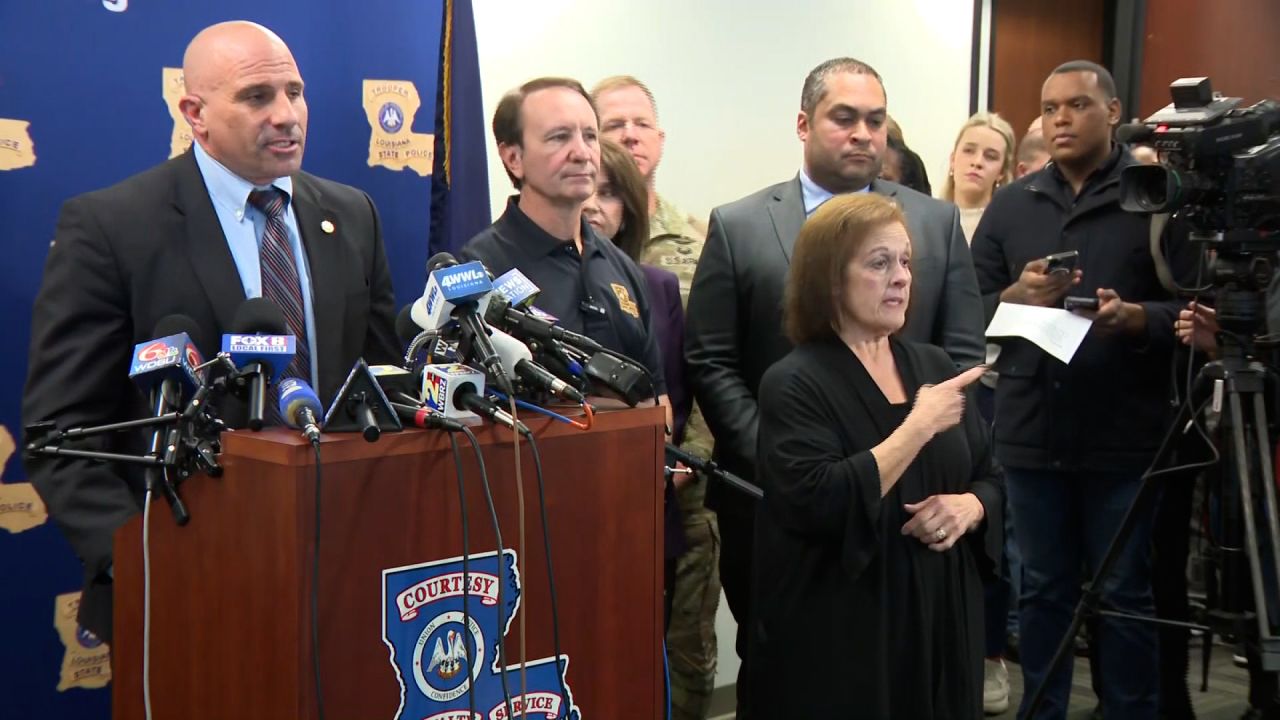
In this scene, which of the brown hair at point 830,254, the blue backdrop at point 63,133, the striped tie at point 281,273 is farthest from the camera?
the blue backdrop at point 63,133

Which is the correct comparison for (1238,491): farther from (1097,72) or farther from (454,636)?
(454,636)

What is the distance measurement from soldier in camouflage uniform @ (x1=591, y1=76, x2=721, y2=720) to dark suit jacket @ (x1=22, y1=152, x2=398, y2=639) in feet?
3.73

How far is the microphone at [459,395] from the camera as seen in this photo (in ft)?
4.97

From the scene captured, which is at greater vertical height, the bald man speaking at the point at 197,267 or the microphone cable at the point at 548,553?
the bald man speaking at the point at 197,267

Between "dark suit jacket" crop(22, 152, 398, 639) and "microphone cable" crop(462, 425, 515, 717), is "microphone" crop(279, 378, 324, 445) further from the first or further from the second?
"dark suit jacket" crop(22, 152, 398, 639)

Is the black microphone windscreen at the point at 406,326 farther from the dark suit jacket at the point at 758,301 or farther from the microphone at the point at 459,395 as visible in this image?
the dark suit jacket at the point at 758,301

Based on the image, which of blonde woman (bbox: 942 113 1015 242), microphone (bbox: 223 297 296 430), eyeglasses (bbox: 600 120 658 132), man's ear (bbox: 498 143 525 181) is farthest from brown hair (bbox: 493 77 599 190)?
blonde woman (bbox: 942 113 1015 242)

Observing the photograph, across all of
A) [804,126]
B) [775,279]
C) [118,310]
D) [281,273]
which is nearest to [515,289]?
[281,273]

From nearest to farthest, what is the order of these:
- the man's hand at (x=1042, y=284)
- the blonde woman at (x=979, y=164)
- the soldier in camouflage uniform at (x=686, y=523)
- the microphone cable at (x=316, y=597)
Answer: the microphone cable at (x=316, y=597), the man's hand at (x=1042, y=284), the soldier in camouflage uniform at (x=686, y=523), the blonde woman at (x=979, y=164)

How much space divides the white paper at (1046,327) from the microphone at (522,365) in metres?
1.81

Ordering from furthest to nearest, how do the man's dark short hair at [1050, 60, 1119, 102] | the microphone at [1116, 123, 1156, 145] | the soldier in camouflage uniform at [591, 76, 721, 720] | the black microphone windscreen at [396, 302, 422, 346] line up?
the man's dark short hair at [1050, 60, 1119, 102]
the soldier in camouflage uniform at [591, 76, 721, 720]
the microphone at [1116, 123, 1156, 145]
the black microphone windscreen at [396, 302, 422, 346]

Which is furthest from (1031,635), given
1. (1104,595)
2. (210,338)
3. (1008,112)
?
(1008,112)

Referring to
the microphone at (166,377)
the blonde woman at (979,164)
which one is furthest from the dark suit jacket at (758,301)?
the blonde woman at (979,164)

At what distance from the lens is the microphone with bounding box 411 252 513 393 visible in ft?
4.98
